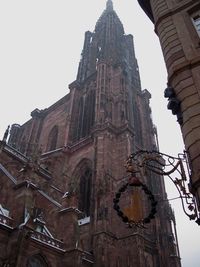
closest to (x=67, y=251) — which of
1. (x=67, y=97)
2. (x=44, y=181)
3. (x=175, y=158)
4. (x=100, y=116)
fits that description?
(x=44, y=181)

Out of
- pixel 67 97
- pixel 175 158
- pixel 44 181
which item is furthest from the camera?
pixel 67 97

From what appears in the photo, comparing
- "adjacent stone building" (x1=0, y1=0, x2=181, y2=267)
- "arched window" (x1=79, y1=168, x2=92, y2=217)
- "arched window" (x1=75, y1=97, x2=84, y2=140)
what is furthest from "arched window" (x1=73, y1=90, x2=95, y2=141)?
"arched window" (x1=79, y1=168, x2=92, y2=217)

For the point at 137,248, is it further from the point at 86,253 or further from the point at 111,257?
the point at 86,253

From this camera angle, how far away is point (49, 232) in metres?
18.3

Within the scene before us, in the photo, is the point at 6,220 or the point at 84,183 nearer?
the point at 6,220

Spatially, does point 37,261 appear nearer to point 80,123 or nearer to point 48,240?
point 48,240

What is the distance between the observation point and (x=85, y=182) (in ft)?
83.0

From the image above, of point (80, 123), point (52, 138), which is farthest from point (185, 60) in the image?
point (52, 138)

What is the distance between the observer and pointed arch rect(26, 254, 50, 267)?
14.4 m

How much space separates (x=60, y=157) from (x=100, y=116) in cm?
531

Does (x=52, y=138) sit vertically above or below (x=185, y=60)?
above

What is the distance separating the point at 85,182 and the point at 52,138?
11.3m

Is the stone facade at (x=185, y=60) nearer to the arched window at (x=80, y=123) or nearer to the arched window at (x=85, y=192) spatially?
the arched window at (x=85, y=192)

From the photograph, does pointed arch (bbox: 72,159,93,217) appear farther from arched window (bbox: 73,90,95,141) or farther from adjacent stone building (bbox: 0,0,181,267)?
arched window (bbox: 73,90,95,141)
